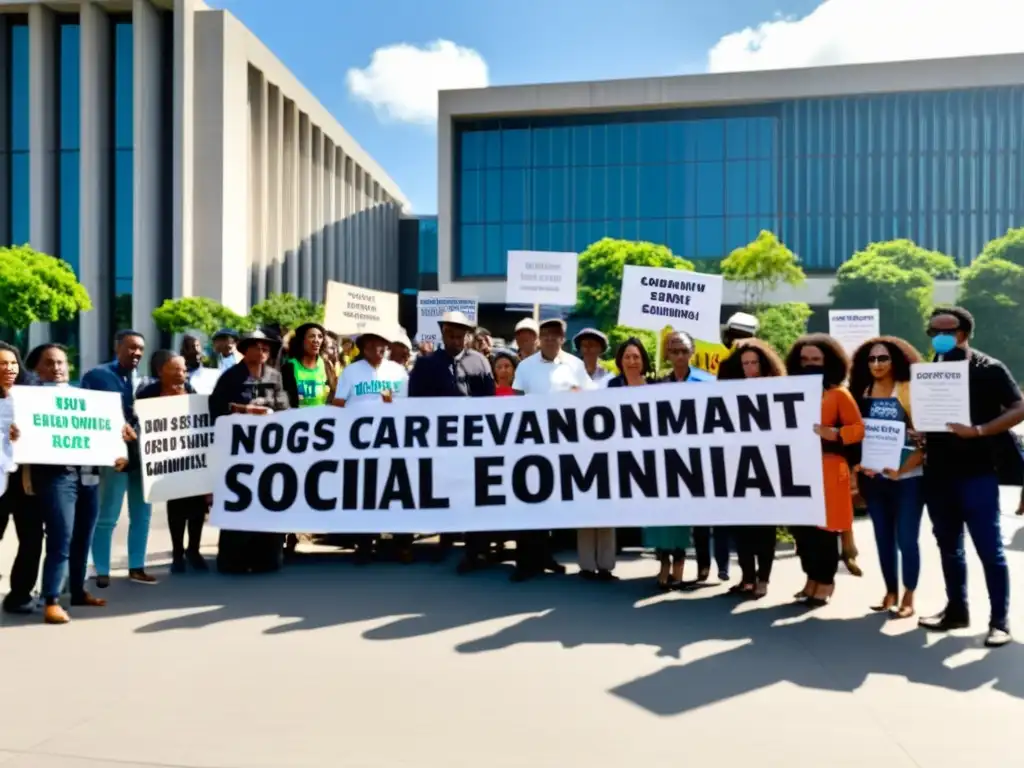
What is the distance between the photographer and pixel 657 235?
2233 inches

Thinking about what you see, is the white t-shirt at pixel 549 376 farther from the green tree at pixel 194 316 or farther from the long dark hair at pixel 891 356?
the green tree at pixel 194 316

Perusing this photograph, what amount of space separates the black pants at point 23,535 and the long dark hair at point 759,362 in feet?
15.4

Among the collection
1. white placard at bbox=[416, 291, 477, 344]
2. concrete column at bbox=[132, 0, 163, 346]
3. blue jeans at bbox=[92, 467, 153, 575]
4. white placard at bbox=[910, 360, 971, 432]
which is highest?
concrete column at bbox=[132, 0, 163, 346]

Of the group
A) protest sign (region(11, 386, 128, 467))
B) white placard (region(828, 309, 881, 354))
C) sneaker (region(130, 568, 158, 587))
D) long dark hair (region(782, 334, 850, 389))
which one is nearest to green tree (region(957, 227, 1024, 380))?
white placard (region(828, 309, 881, 354))

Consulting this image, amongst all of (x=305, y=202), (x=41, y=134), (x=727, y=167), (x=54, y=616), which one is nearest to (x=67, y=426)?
(x=54, y=616)

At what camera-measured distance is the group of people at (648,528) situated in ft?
17.4

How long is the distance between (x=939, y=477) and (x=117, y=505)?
566 centimetres

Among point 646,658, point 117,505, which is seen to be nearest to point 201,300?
point 117,505

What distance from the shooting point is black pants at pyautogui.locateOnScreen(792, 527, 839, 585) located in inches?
241

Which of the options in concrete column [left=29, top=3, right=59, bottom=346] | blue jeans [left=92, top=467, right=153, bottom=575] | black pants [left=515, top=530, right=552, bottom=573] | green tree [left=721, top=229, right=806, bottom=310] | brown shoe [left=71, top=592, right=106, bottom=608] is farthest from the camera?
concrete column [left=29, top=3, right=59, bottom=346]

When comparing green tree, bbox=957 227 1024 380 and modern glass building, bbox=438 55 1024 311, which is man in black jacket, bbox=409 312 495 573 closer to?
green tree, bbox=957 227 1024 380

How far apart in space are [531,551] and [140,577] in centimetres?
298

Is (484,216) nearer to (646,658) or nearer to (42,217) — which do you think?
(42,217)

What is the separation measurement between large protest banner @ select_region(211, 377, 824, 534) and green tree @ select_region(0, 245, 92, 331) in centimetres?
3209
